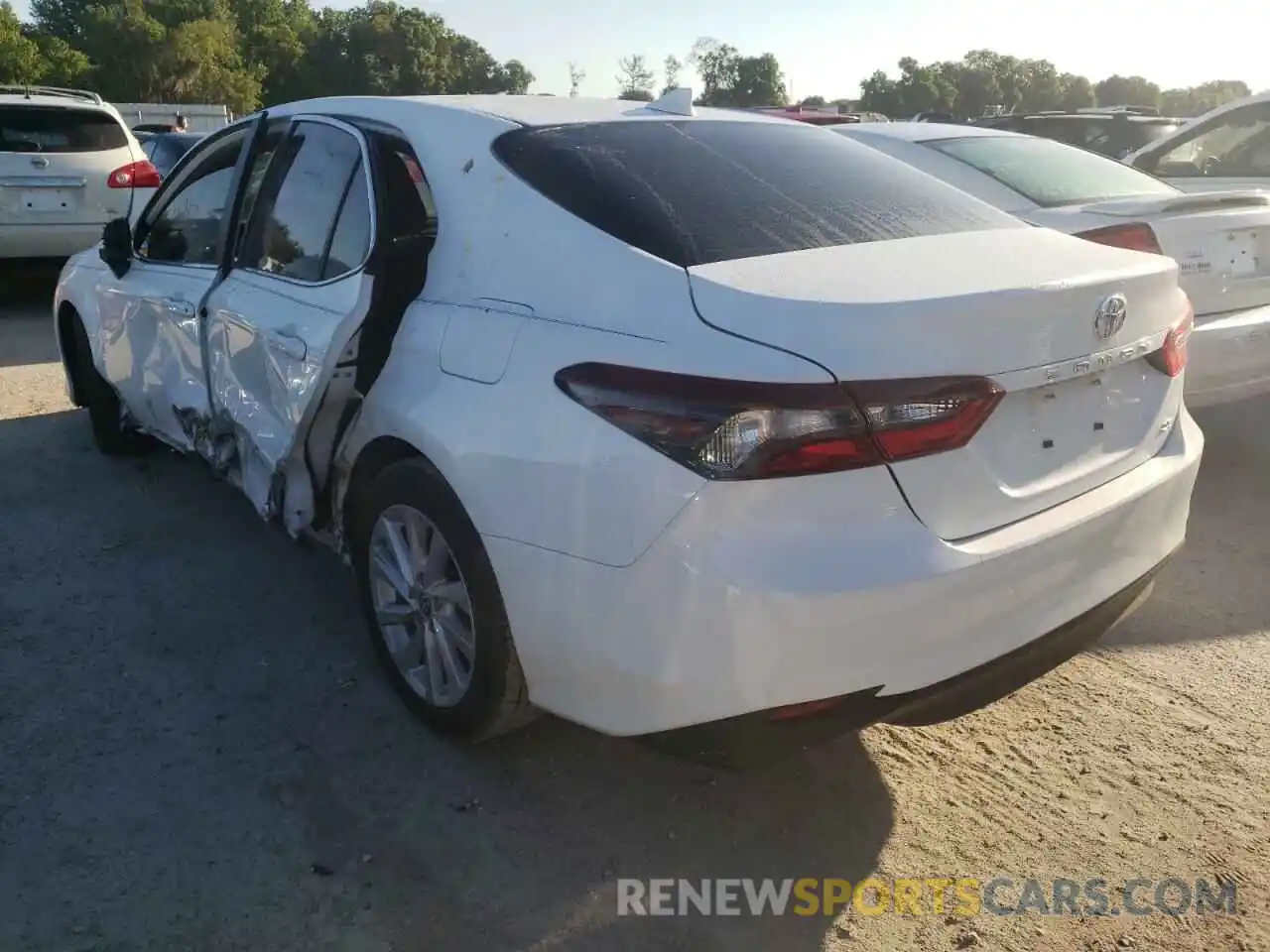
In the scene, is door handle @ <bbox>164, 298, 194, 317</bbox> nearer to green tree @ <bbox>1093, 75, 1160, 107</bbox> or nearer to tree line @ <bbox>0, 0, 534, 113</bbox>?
tree line @ <bbox>0, 0, 534, 113</bbox>

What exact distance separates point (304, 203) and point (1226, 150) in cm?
632

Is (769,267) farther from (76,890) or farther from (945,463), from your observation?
(76,890)

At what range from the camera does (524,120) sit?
3062 millimetres

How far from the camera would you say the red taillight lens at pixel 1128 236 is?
4469mm

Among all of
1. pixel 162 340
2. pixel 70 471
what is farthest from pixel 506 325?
pixel 70 471

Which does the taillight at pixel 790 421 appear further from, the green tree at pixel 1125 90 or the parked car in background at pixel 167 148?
the green tree at pixel 1125 90

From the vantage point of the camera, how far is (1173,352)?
2.84 m

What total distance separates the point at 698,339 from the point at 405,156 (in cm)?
142

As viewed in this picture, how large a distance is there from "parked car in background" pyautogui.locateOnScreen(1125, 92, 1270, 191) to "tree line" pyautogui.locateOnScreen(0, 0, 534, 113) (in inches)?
1176

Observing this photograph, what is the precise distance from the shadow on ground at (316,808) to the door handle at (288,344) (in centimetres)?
97

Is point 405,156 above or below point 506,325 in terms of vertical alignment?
above

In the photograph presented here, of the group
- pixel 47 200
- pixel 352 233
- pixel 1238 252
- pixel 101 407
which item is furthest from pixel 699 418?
pixel 47 200

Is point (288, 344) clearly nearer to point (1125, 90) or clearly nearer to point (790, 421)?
point (790, 421)

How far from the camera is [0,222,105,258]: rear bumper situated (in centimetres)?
921
